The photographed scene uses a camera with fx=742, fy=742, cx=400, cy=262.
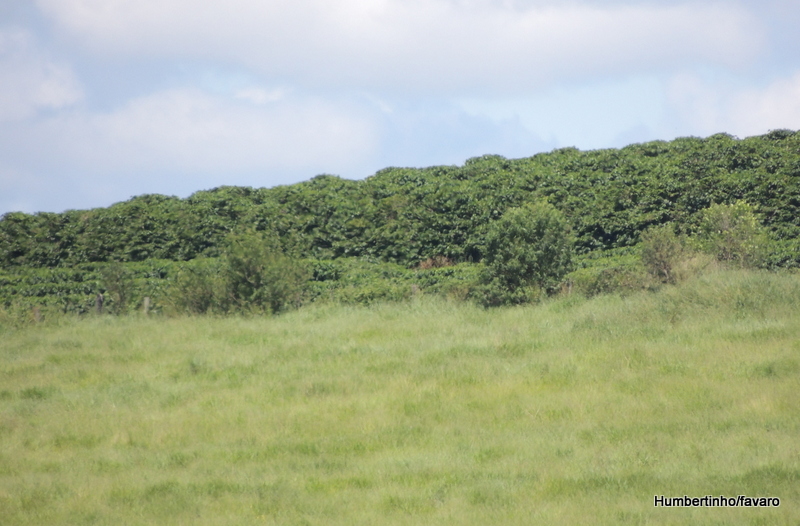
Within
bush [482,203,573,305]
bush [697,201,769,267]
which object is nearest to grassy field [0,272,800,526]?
bush [482,203,573,305]

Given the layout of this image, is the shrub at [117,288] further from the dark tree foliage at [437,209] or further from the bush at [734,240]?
the bush at [734,240]

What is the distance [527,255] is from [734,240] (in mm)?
6112

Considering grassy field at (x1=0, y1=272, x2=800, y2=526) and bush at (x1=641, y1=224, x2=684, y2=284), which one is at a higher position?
bush at (x1=641, y1=224, x2=684, y2=284)

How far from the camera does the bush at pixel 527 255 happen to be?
20.7 metres

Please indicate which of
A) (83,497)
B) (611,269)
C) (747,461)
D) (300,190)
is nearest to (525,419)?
(747,461)

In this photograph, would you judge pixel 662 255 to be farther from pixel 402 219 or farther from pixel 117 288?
Answer: pixel 117 288

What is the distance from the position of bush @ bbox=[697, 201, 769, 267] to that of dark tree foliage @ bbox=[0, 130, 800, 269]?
681 centimetres

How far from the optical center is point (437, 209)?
3372cm

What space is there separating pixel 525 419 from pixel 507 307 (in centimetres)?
945

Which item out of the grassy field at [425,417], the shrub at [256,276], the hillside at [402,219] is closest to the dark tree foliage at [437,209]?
the hillside at [402,219]

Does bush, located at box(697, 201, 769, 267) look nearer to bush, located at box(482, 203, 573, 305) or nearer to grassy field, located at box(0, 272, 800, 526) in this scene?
grassy field, located at box(0, 272, 800, 526)

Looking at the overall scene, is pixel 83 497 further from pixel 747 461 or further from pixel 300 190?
pixel 300 190

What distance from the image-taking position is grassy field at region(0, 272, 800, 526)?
27.4ft

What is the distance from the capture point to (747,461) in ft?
28.5
